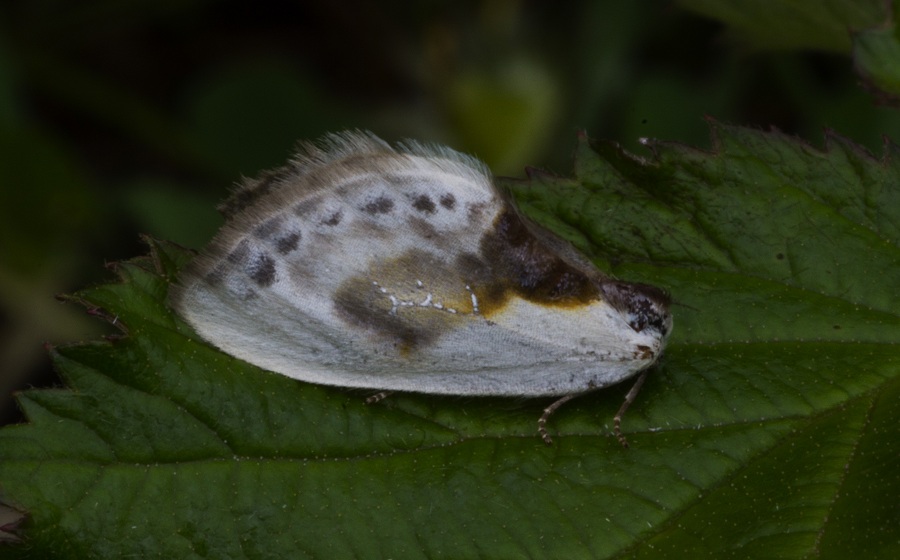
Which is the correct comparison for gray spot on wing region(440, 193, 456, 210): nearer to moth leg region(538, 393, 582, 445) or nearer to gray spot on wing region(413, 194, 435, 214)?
gray spot on wing region(413, 194, 435, 214)

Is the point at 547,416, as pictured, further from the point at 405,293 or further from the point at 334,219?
the point at 334,219

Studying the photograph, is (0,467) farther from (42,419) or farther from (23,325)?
(23,325)

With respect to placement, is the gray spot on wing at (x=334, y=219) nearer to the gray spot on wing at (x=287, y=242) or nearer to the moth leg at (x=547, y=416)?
the gray spot on wing at (x=287, y=242)

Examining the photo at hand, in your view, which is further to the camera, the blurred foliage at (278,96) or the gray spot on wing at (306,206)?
the blurred foliage at (278,96)

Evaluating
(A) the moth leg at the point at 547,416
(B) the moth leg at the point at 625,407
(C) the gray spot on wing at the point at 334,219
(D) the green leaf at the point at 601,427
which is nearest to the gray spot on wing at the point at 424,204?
(C) the gray spot on wing at the point at 334,219

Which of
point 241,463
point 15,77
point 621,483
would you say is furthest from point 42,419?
point 15,77

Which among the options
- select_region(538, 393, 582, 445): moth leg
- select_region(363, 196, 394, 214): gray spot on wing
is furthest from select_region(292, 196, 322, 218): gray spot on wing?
select_region(538, 393, 582, 445): moth leg

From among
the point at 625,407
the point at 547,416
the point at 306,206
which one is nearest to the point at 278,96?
the point at 306,206
